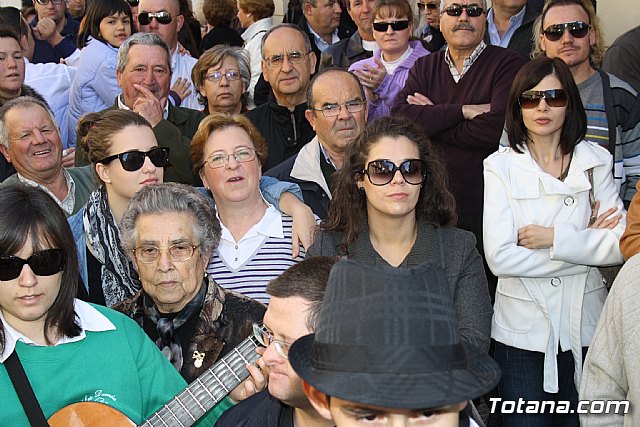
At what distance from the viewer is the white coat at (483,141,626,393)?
14.4 ft

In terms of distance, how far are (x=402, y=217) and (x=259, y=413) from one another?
1.34 m

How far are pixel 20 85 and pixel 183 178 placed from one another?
1.64 m

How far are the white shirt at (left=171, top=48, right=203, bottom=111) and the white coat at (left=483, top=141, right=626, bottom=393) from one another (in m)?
3.35

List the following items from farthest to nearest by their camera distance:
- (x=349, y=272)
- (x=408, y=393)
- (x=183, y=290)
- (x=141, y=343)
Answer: (x=183, y=290) → (x=141, y=343) → (x=349, y=272) → (x=408, y=393)

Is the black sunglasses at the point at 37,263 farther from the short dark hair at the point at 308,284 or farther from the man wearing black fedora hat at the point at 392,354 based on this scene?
the man wearing black fedora hat at the point at 392,354

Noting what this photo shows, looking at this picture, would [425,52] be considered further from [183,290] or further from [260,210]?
[183,290]

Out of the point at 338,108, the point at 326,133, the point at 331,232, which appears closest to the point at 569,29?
the point at 338,108

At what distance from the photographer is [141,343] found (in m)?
3.56

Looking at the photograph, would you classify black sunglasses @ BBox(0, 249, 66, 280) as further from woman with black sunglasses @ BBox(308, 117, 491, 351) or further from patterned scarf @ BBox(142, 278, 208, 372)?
woman with black sunglasses @ BBox(308, 117, 491, 351)

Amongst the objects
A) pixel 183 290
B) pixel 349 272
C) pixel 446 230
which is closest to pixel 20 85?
pixel 183 290

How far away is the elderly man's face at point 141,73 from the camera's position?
617 centimetres

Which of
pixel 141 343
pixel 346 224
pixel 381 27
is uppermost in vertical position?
pixel 381 27

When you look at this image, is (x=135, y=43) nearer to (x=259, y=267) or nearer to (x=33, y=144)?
(x=33, y=144)

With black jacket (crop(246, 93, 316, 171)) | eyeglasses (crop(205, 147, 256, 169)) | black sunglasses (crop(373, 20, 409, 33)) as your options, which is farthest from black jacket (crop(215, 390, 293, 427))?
black sunglasses (crop(373, 20, 409, 33))
